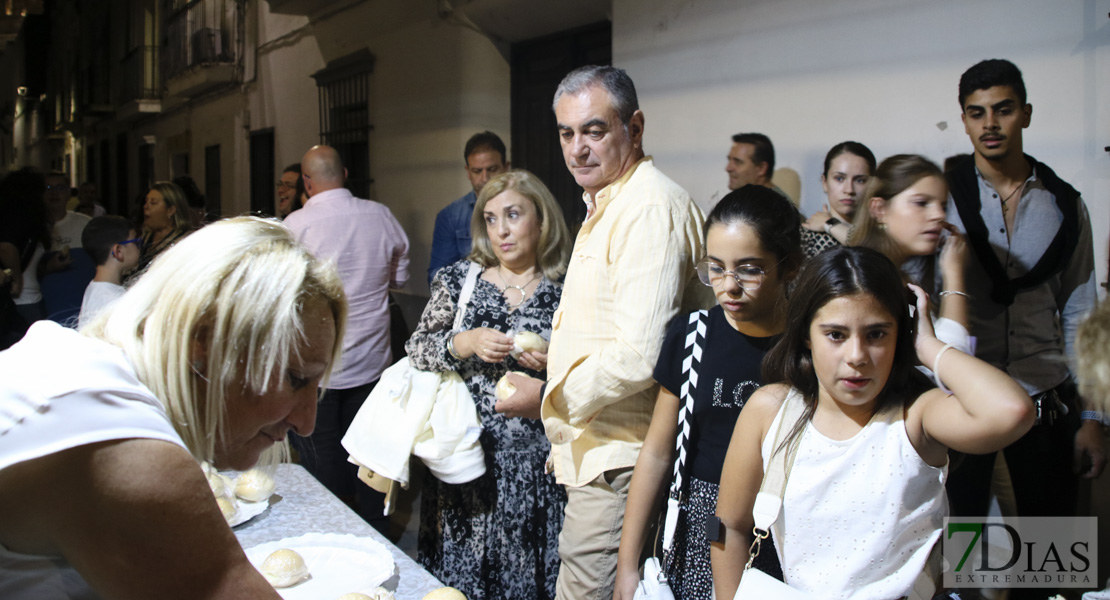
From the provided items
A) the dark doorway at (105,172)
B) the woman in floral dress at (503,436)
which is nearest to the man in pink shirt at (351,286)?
the woman in floral dress at (503,436)

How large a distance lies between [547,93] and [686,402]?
14.6ft

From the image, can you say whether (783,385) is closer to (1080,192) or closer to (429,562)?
(429,562)

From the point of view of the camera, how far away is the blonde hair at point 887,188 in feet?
6.61

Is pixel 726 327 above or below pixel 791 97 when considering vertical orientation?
below

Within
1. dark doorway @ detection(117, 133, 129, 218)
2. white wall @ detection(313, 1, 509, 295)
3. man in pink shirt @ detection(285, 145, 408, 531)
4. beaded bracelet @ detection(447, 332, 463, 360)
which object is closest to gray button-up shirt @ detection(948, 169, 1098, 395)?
beaded bracelet @ detection(447, 332, 463, 360)

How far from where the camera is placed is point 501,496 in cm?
248

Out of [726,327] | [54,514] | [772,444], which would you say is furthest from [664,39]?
[54,514]

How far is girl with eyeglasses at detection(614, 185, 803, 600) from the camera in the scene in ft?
5.67

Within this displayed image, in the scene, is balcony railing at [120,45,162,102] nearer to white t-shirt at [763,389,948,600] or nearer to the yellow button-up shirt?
the yellow button-up shirt

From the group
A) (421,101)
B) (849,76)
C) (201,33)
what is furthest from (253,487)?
(201,33)

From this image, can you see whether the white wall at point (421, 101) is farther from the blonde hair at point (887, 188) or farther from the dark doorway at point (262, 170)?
the blonde hair at point (887, 188)

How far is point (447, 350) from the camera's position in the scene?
248cm

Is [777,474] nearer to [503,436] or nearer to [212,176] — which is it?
[503,436]

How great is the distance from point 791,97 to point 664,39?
102 centimetres
